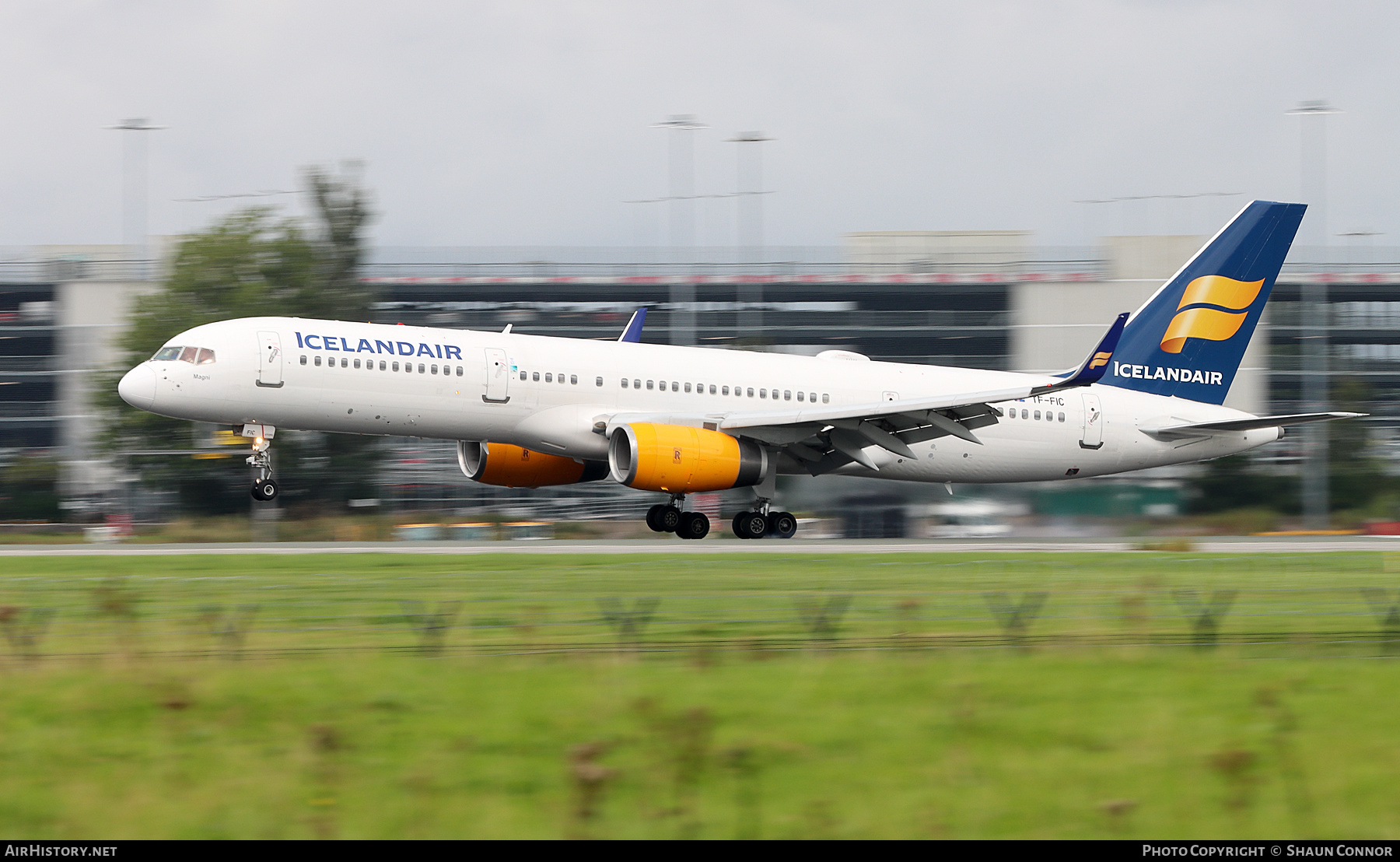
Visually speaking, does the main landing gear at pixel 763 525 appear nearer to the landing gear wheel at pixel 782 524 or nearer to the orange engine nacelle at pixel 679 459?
the landing gear wheel at pixel 782 524

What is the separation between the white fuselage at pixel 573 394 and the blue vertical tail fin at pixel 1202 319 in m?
0.46

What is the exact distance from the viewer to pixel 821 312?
5666 cm

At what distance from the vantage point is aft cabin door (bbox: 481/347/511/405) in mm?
26078

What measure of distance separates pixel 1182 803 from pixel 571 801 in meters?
3.23

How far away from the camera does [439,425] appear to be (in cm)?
2622

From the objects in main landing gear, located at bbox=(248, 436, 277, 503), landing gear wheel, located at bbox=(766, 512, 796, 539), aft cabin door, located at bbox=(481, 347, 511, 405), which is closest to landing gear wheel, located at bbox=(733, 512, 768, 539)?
landing gear wheel, located at bbox=(766, 512, 796, 539)

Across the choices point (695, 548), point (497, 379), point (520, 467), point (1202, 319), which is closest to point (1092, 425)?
point (1202, 319)

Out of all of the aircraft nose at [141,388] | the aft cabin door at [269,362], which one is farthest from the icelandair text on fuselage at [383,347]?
the aircraft nose at [141,388]

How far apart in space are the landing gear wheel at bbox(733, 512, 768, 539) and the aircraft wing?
4.70 ft

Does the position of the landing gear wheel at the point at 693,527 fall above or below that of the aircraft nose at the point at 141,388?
below

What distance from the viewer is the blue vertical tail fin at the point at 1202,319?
31.5m

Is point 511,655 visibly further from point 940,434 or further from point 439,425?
point 940,434

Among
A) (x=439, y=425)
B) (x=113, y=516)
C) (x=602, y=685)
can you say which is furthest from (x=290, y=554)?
(x=113, y=516)
